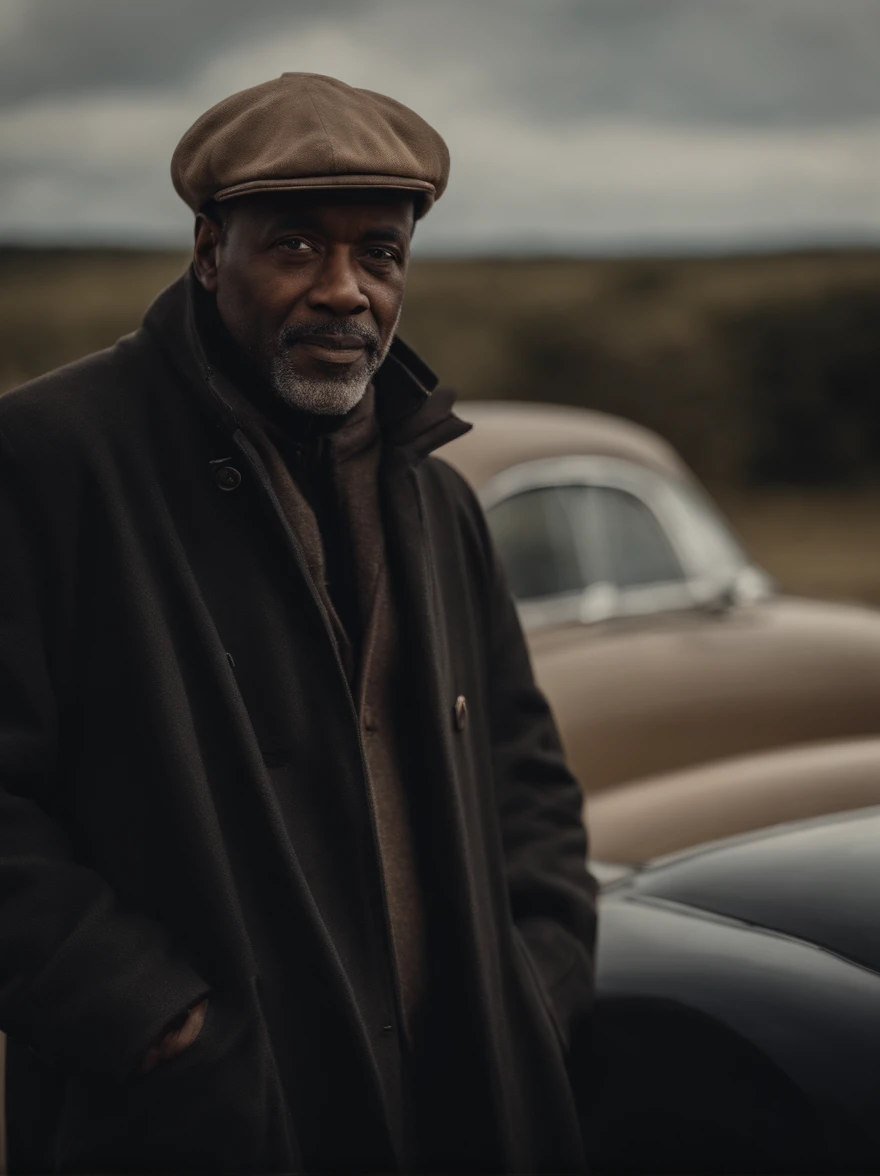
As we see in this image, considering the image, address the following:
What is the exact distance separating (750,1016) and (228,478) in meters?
1.02

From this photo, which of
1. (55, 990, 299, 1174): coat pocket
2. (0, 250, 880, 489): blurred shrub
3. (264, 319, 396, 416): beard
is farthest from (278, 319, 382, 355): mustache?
(0, 250, 880, 489): blurred shrub

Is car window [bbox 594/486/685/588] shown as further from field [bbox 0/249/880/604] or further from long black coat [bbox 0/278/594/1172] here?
field [bbox 0/249/880/604]

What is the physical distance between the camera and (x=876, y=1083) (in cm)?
181

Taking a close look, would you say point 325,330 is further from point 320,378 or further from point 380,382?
point 380,382

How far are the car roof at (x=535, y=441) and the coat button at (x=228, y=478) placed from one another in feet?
8.43

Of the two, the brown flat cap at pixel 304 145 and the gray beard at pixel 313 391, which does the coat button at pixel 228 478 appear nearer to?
the gray beard at pixel 313 391

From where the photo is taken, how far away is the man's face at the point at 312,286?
1765mm

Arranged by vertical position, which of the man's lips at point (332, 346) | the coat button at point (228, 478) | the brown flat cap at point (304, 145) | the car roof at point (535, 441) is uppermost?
the brown flat cap at point (304, 145)

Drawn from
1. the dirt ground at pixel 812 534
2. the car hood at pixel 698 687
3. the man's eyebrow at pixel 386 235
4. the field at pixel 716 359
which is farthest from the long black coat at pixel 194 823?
the dirt ground at pixel 812 534

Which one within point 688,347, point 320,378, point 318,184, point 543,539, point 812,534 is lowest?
point 812,534

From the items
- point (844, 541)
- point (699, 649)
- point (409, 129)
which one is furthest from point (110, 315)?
point (409, 129)

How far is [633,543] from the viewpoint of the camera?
4762 mm

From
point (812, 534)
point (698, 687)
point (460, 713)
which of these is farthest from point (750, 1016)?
point (812, 534)

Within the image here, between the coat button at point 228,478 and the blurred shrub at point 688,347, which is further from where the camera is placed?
the blurred shrub at point 688,347
